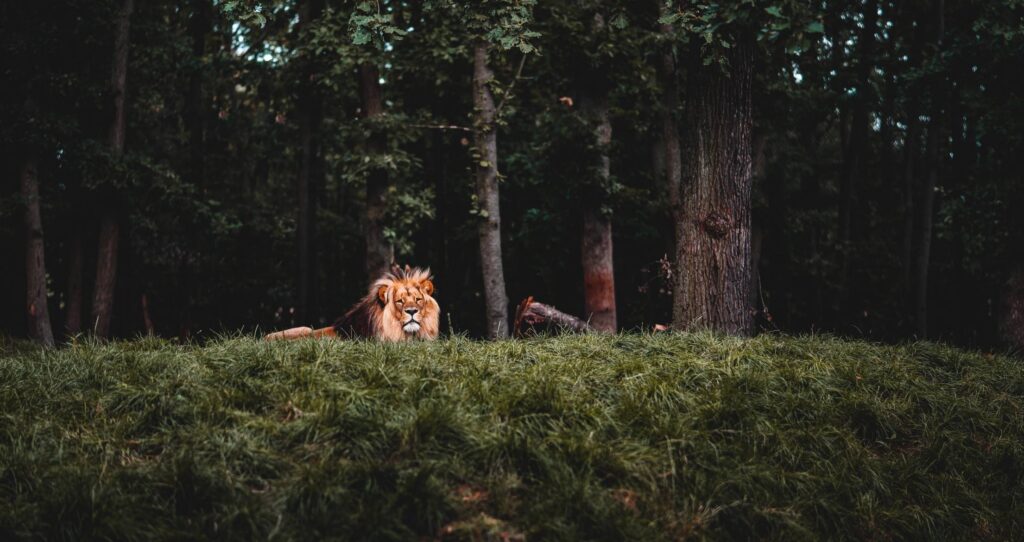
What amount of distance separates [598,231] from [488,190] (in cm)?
314

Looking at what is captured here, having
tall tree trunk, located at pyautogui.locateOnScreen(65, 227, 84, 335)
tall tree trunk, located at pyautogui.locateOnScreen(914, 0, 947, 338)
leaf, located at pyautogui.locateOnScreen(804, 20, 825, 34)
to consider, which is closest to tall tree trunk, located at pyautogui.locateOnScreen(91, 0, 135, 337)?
tall tree trunk, located at pyautogui.locateOnScreen(65, 227, 84, 335)

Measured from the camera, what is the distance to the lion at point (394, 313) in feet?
29.8

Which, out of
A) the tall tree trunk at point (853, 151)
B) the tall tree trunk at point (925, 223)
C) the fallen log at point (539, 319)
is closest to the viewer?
the fallen log at point (539, 319)

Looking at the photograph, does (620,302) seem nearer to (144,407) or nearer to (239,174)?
(239,174)

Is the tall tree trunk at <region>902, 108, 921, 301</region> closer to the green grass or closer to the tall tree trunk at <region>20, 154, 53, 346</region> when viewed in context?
the green grass

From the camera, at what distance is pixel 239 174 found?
24.8 meters

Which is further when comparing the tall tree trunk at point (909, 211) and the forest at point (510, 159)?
the tall tree trunk at point (909, 211)

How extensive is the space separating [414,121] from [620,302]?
9283 millimetres

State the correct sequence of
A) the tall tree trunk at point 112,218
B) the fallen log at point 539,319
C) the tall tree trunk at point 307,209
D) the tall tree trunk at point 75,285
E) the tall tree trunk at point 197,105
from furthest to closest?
the tall tree trunk at point 197,105, the tall tree trunk at point 307,209, the tall tree trunk at point 75,285, the tall tree trunk at point 112,218, the fallen log at point 539,319

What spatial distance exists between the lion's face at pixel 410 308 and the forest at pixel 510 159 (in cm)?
282

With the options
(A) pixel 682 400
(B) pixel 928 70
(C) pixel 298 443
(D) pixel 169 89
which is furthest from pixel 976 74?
(D) pixel 169 89

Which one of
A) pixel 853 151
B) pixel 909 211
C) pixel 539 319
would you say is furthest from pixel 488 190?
pixel 909 211

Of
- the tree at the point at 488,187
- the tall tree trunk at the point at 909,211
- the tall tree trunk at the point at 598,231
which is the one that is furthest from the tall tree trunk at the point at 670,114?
the tall tree trunk at the point at 909,211

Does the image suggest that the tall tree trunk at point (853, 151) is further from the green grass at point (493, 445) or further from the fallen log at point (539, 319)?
the green grass at point (493, 445)
